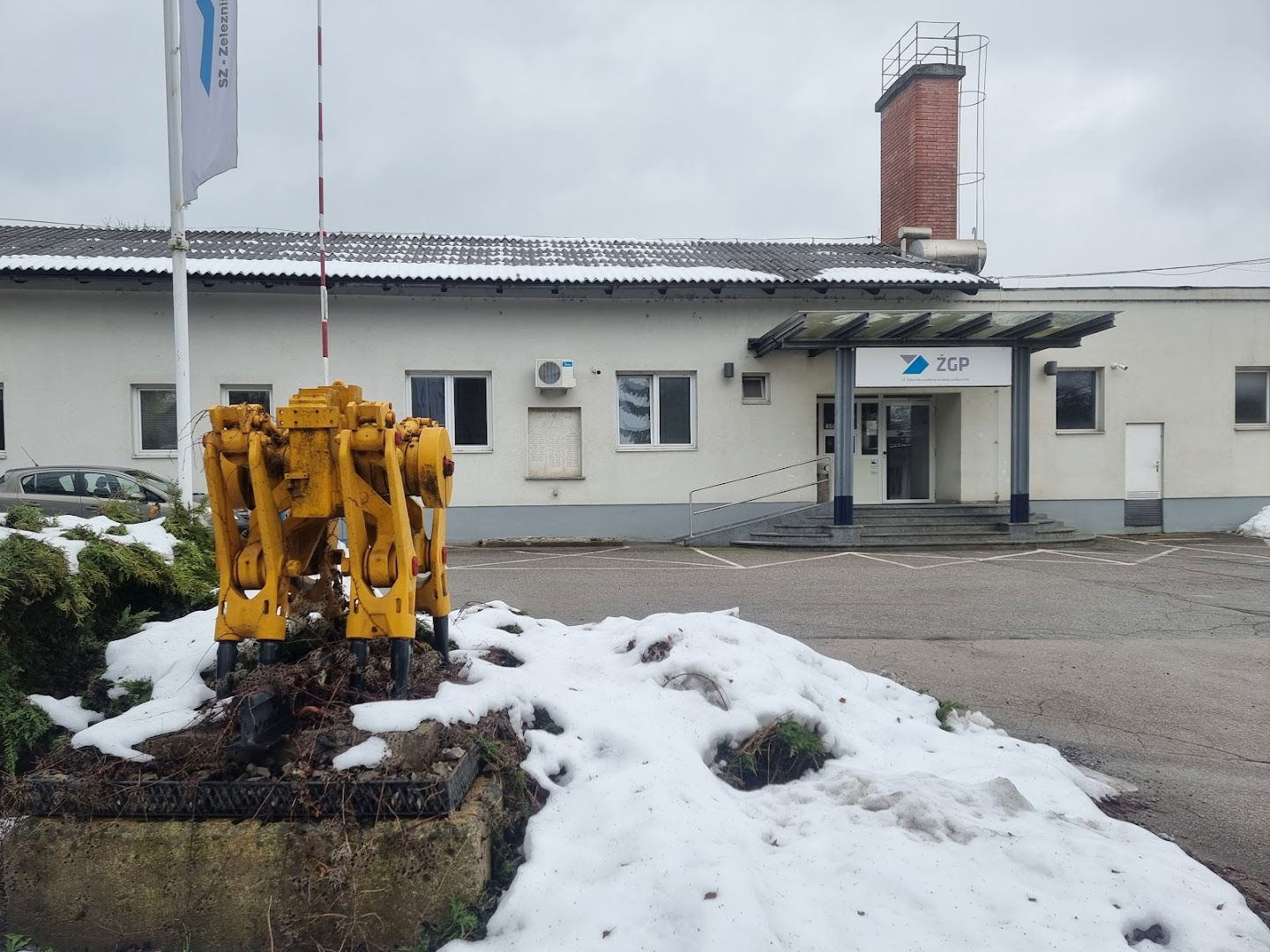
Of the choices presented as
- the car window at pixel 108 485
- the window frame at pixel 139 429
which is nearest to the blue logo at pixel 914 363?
the car window at pixel 108 485

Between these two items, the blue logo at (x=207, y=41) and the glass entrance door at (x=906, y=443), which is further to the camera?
the glass entrance door at (x=906, y=443)

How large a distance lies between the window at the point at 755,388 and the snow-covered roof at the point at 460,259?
1.82 metres

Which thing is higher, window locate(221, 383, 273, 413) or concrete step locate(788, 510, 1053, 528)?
window locate(221, 383, 273, 413)

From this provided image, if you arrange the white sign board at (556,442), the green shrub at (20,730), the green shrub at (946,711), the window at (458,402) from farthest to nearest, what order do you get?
the white sign board at (556,442) → the window at (458,402) → the green shrub at (946,711) → the green shrub at (20,730)

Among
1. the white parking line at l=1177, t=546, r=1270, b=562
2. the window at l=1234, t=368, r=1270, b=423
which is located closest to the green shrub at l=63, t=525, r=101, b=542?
the white parking line at l=1177, t=546, r=1270, b=562

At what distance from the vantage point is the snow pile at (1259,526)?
55.3ft

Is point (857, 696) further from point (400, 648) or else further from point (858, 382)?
point (858, 382)

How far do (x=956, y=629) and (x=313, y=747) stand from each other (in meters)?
6.29

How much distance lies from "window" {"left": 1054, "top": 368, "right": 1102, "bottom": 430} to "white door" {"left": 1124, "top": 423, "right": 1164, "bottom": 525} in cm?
83

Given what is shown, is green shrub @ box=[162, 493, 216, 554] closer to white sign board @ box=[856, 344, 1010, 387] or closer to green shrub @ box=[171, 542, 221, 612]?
green shrub @ box=[171, 542, 221, 612]

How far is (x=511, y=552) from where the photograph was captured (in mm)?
14477

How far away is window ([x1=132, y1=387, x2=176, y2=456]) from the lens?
15227 mm

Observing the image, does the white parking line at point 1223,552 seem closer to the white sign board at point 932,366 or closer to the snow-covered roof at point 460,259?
the white sign board at point 932,366

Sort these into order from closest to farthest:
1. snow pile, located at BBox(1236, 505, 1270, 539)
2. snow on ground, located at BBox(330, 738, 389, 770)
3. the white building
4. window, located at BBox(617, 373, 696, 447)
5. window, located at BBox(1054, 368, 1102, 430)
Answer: snow on ground, located at BBox(330, 738, 389, 770)
the white building
window, located at BBox(617, 373, 696, 447)
snow pile, located at BBox(1236, 505, 1270, 539)
window, located at BBox(1054, 368, 1102, 430)
